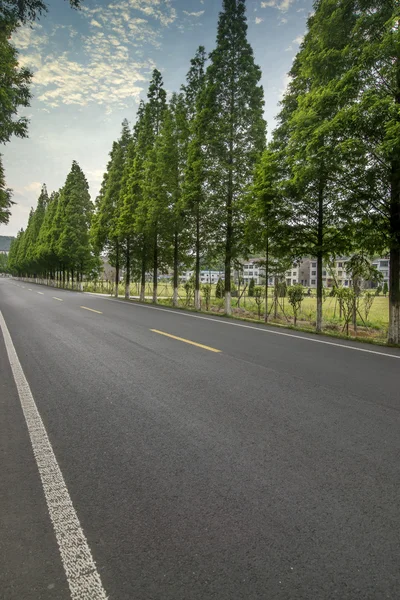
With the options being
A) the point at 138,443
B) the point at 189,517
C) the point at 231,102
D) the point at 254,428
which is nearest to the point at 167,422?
the point at 138,443

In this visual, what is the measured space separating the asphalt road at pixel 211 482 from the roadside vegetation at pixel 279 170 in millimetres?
6731

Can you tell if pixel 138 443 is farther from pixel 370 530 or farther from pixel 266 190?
pixel 266 190

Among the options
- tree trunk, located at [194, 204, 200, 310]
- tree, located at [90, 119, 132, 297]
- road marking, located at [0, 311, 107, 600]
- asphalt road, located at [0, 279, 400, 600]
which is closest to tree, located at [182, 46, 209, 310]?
tree trunk, located at [194, 204, 200, 310]

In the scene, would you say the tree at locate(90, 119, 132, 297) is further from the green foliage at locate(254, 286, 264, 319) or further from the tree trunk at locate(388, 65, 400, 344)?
the tree trunk at locate(388, 65, 400, 344)

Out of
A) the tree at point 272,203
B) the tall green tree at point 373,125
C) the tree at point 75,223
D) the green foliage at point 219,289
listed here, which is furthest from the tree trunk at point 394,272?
the tree at point 75,223

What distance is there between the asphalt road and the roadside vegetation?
6.73 m

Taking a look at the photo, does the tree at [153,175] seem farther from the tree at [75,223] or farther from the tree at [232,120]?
the tree at [75,223]

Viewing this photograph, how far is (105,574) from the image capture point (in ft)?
6.45

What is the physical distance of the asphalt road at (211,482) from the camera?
1.94 meters

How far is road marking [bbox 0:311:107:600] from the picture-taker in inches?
74.2

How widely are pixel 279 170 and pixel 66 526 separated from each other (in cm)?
1264

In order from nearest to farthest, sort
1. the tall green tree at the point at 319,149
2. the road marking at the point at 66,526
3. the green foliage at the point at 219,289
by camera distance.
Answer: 1. the road marking at the point at 66,526
2. the tall green tree at the point at 319,149
3. the green foliage at the point at 219,289

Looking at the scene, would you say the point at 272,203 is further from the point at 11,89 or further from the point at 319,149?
the point at 11,89

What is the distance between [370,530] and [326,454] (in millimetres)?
1004
